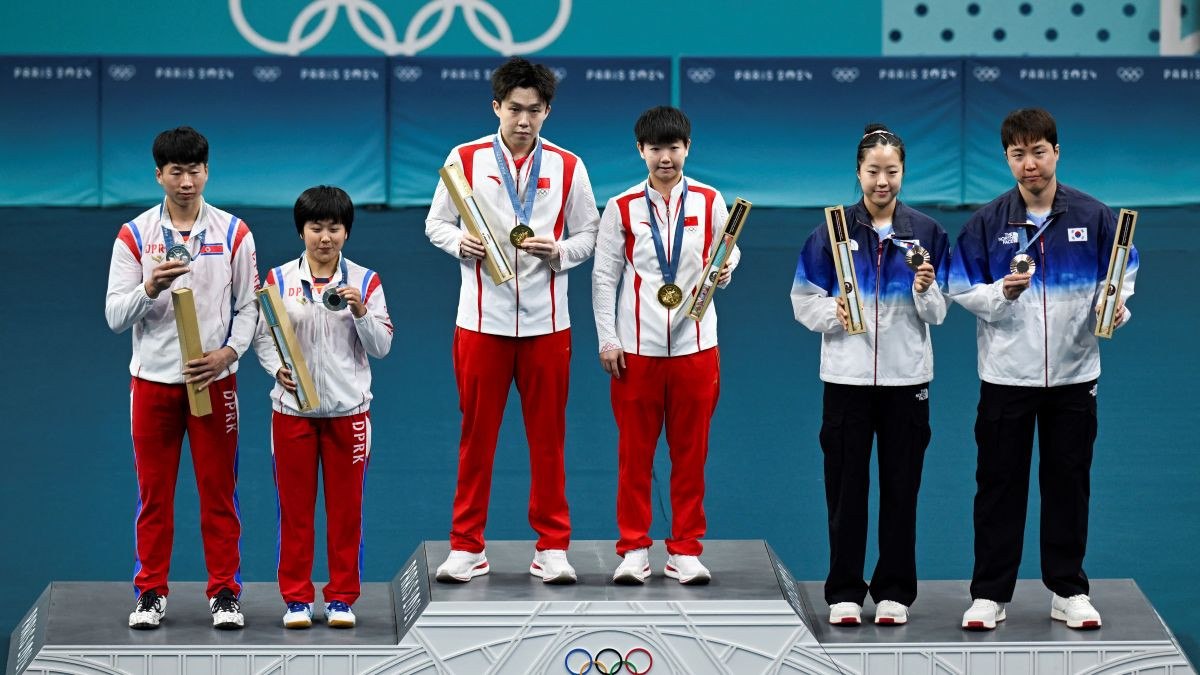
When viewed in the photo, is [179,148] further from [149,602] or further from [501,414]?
A: [149,602]

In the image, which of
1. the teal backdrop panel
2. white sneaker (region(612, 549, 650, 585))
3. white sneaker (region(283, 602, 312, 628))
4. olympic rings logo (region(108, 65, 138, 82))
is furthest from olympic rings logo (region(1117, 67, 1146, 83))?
white sneaker (region(283, 602, 312, 628))

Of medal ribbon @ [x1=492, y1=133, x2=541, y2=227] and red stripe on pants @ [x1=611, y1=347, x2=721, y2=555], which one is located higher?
medal ribbon @ [x1=492, y1=133, x2=541, y2=227]

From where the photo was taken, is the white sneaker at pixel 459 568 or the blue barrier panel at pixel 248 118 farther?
the blue barrier panel at pixel 248 118

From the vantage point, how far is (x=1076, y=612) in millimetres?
5773

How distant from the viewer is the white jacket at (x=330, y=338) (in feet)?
18.6

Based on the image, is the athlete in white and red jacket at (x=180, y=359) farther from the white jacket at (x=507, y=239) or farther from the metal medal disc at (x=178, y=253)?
the white jacket at (x=507, y=239)

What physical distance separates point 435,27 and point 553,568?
601 inches

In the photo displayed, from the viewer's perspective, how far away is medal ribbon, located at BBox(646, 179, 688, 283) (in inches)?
234

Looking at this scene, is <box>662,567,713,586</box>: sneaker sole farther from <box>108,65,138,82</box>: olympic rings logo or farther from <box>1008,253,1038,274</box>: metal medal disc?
<box>108,65,138,82</box>: olympic rings logo

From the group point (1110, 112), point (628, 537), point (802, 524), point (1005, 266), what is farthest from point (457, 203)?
point (1110, 112)

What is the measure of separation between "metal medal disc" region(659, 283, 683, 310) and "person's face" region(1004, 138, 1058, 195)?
1.35 m

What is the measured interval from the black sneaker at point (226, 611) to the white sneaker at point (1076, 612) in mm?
3153

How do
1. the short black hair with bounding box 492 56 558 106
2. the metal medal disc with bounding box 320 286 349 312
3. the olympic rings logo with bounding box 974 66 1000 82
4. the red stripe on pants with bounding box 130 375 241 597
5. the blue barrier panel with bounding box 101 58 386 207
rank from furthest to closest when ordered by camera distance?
1. the olympic rings logo with bounding box 974 66 1000 82
2. the blue barrier panel with bounding box 101 58 386 207
3. the short black hair with bounding box 492 56 558 106
4. the red stripe on pants with bounding box 130 375 241 597
5. the metal medal disc with bounding box 320 286 349 312

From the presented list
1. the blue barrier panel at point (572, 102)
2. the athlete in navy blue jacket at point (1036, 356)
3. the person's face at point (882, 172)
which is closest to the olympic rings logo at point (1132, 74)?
the blue barrier panel at point (572, 102)
